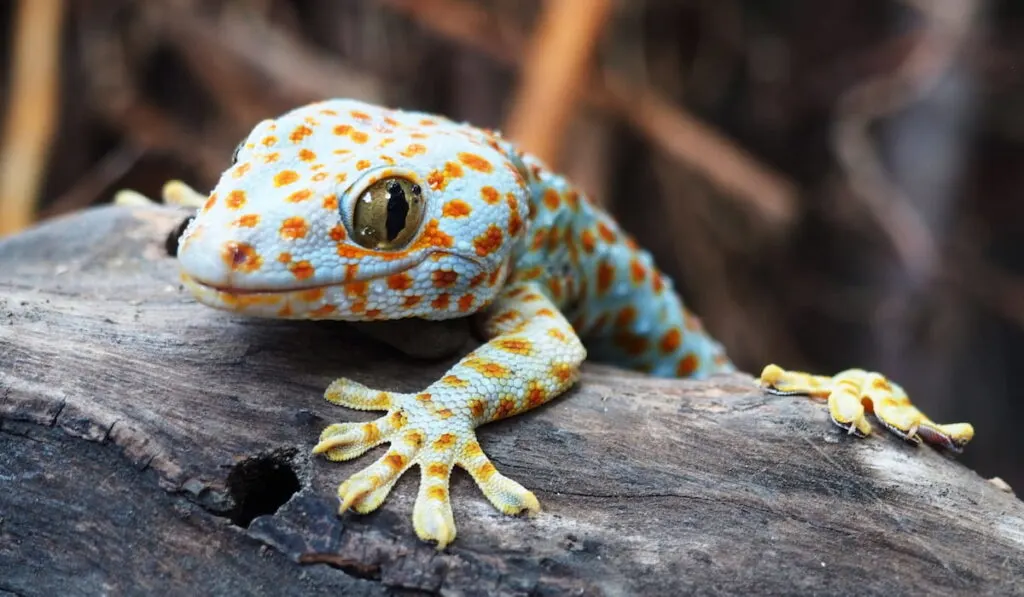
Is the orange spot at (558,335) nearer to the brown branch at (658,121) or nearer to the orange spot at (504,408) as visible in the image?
the orange spot at (504,408)

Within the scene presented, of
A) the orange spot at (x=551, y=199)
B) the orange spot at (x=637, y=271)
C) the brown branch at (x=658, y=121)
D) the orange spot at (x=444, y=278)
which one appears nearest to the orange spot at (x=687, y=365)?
the orange spot at (x=637, y=271)

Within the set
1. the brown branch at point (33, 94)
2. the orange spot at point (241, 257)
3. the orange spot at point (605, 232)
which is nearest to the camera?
the orange spot at point (241, 257)

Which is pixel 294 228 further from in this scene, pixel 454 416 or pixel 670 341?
pixel 670 341

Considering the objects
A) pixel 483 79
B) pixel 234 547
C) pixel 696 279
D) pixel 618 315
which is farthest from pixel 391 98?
pixel 234 547

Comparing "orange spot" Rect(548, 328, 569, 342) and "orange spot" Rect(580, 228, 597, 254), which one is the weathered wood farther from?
"orange spot" Rect(580, 228, 597, 254)

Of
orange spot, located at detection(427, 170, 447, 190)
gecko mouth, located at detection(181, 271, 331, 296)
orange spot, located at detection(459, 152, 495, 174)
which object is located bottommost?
gecko mouth, located at detection(181, 271, 331, 296)

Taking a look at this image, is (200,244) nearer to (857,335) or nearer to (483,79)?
(483,79)

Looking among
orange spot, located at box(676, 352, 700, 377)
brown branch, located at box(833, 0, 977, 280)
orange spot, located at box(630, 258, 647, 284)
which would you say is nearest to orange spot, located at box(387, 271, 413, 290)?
orange spot, located at box(630, 258, 647, 284)
